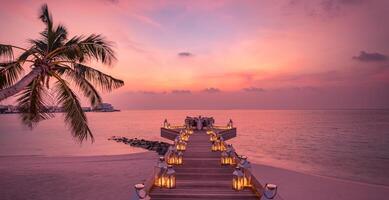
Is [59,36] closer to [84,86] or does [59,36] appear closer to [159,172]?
[84,86]

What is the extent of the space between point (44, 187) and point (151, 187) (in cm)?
893

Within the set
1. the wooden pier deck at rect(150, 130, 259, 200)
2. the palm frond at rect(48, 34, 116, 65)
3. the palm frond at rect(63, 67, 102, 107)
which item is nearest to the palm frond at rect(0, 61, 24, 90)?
the palm frond at rect(48, 34, 116, 65)

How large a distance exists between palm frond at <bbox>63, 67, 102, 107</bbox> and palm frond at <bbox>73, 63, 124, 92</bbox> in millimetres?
128

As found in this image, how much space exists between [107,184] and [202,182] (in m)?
7.91

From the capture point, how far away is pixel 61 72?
974cm

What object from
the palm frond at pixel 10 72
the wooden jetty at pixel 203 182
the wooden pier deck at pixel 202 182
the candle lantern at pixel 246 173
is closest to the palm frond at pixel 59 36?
the palm frond at pixel 10 72

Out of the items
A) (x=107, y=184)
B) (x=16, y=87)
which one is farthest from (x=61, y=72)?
(x=107, y=184)

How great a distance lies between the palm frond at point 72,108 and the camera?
9.00 metres

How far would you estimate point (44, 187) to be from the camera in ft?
50.1

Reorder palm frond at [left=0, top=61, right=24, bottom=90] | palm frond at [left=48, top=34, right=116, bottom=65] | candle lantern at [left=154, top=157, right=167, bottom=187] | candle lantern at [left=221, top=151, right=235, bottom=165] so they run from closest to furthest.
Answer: palm frond at [left=0, top=61, right=24, bottom=90]
palm frond at [left=48, top=34, right=116, bottom=65]
candle lantern at [left=154, top=157, right=167, bottom=187]
candle lantern at [left=221, top=151, right=235, bottom=165]

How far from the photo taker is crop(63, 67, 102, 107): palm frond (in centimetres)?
934

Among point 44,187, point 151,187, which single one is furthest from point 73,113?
point 44,187

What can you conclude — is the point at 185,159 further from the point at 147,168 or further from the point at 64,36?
the point at 147,168

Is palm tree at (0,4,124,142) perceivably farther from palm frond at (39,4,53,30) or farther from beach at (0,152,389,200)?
beach at (0,152,389,200)
